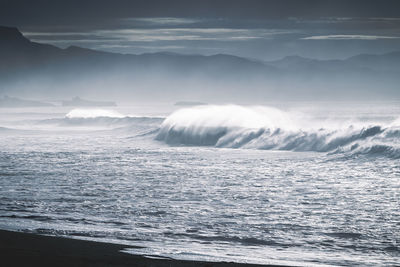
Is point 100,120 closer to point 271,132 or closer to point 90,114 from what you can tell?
point 90,114

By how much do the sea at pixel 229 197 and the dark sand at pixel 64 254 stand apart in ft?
1.28

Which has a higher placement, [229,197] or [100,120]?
[100,120]

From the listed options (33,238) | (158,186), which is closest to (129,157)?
(158,186)

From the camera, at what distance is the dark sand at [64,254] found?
6430mm

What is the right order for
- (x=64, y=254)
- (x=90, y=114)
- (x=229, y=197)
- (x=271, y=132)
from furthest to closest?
(x=90, y=114) → (x=271, y=132) → (x=229, y=197) → (x=64, y=254)

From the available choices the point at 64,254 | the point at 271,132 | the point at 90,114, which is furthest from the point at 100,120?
the point at 64,254

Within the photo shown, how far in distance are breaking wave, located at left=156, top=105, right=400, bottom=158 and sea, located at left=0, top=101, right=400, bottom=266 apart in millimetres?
85

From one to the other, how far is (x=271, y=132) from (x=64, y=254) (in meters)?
19.9

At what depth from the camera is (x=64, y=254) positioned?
22.7 ft

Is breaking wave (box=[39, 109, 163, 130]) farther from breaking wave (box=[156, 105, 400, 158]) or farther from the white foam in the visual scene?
breaking wave (box=[156, 105, 400, 158])

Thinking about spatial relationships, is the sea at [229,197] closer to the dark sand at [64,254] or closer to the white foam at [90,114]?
the dark sand at [64,254]

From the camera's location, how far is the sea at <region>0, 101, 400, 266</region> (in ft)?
26.7

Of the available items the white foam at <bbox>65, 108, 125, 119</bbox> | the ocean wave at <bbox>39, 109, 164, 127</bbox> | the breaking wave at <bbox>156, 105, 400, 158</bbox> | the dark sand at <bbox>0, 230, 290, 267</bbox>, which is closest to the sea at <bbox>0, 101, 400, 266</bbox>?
the breaking wave at <bbox>156, 105, 400, 158</bbox>

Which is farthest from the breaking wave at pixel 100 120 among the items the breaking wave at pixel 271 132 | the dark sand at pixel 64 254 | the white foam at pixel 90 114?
the dark sand at pixel 64 254
